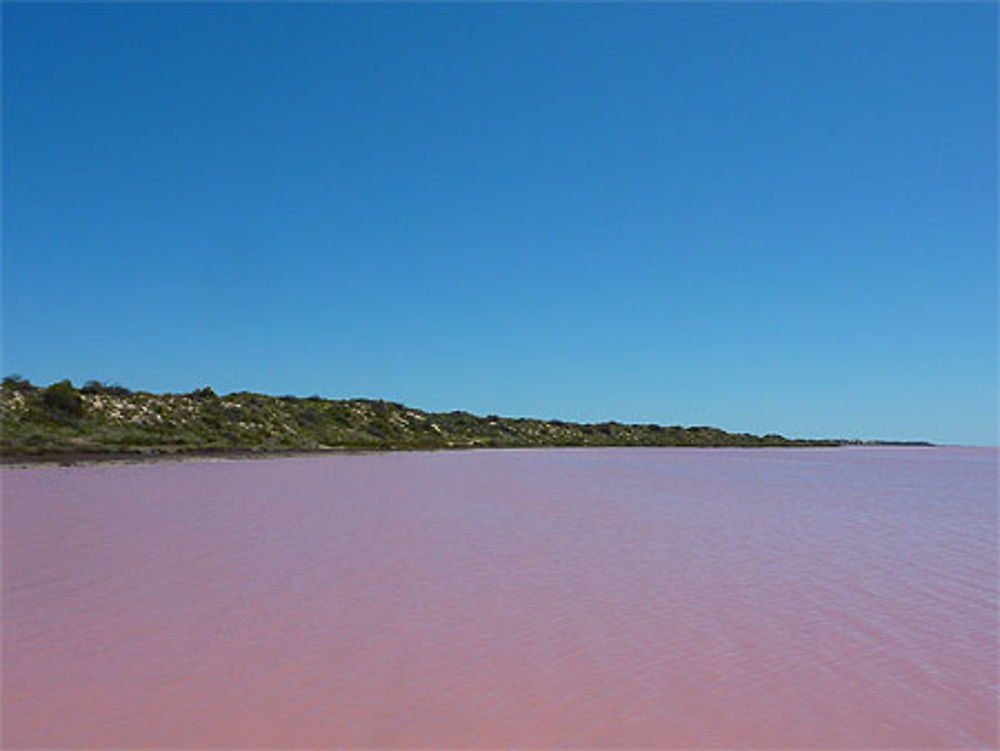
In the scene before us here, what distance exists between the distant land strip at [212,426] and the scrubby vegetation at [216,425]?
5 centimetres

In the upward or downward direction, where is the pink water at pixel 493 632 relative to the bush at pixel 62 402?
downward

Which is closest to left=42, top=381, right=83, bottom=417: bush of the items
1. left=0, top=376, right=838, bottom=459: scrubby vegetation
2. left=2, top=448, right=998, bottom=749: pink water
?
left=0, top=376, right=838, bottom=459: scrubby vegetation

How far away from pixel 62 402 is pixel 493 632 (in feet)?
99.9

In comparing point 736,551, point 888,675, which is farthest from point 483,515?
point 888,675

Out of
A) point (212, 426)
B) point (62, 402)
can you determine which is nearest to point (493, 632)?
point (62, 402)

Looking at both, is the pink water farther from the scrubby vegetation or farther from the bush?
the bush

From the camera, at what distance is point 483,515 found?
423 inches

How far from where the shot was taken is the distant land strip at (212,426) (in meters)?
25.2

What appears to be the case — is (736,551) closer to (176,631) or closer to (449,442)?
(176,631)

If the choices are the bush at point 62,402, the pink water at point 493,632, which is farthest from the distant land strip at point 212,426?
the pink water at point 493,632

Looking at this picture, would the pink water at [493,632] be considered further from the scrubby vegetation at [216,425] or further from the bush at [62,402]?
the bush at [62,402]

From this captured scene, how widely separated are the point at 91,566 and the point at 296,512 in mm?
4228

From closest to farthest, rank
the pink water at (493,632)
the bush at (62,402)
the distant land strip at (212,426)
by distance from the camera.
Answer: the pink water at (493,632)
the distant land strip at (212,426)
the bush at (62,402)

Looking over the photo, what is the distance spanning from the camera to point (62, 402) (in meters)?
29.9
